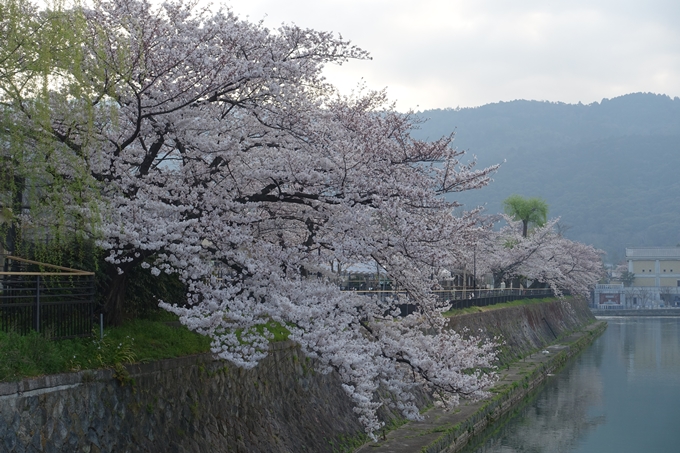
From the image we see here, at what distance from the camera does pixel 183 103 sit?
9.88 meters

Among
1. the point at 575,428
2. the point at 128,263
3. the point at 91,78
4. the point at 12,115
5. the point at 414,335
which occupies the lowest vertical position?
the point at 575,428

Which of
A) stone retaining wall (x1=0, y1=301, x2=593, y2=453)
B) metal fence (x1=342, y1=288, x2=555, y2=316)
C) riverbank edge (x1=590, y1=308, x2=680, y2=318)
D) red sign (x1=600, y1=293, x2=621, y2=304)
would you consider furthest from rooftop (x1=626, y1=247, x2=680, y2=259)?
stone retaining wall (x1=0, y1=301, x2=593, y2=453)

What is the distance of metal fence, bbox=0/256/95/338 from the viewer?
9.05m

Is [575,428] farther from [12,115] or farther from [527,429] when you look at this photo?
[12,115]

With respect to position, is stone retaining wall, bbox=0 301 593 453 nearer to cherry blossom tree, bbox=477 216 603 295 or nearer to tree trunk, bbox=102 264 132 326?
tree trunk, bbox=102 264 132 326

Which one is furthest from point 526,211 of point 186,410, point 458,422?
point 186,410

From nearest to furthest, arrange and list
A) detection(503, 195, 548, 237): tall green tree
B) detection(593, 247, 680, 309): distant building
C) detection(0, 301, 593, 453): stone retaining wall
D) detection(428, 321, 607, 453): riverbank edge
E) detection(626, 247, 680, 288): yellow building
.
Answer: detection(0, 301, 593, 453): stone retaining wall
detection(428, 321, 607, 453): riverbank edge
detection(503, 195, 548, 237): tall green tree
detection(593, 247, 680, 309): distant building
detection(626, 247, 680, 288): yellow building

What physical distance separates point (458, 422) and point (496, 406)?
4.31 m

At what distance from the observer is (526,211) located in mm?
64750

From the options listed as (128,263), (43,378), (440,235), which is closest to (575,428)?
(440,235)

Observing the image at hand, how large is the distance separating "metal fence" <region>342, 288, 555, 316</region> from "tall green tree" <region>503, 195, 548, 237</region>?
6705mm

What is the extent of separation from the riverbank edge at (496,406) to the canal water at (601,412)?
1.21 ft

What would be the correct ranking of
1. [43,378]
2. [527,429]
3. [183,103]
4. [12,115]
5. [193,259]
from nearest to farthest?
1. [43,378]
2. [12,115]
3. [193,259]
4. [183,103]
5. [527,429]

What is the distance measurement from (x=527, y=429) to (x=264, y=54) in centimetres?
1596
